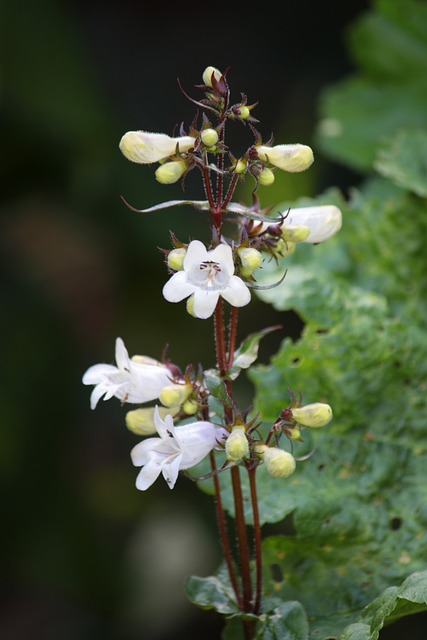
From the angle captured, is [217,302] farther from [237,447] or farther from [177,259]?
[237,447]

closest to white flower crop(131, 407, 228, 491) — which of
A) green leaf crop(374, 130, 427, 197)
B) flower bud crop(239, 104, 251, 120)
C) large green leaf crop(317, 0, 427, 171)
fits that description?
flower bud crop(239, 104, 251, 120)

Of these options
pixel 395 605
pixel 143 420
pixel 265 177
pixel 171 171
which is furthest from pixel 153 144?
pixel 395 605

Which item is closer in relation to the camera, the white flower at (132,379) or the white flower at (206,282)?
the white flower at (206,282)

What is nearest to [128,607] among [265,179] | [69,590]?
[69,590]

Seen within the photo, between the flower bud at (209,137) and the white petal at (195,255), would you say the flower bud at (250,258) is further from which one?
the flower bud at (209,137)

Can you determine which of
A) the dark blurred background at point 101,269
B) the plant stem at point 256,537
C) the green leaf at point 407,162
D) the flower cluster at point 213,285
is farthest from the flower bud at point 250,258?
the dark blurred background at point 101,269

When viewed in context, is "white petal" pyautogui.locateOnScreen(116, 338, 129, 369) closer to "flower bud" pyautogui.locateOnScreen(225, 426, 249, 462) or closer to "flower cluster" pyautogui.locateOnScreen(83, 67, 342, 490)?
"flower cluster" pyautogui.locateOnScreen(83, 67, 342, 490)
